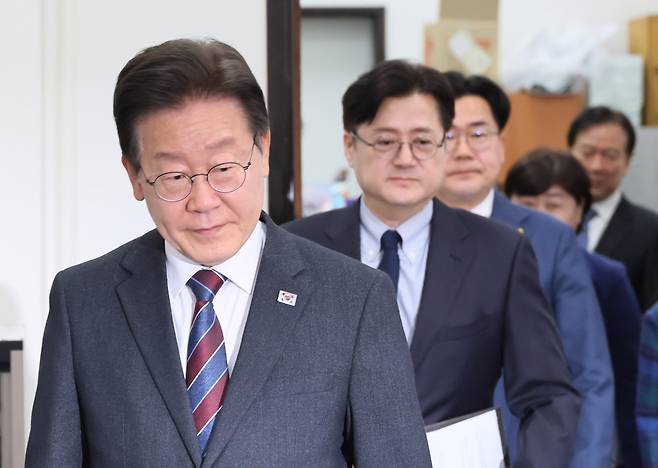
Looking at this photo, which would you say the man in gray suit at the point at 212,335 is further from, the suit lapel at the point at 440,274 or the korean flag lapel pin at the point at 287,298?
the suit lapel at the point at 440,274

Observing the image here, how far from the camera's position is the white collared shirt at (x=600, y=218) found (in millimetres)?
Result: 4304

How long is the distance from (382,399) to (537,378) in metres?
Result: 0.74

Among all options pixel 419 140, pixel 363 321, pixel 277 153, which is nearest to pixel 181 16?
pixel 277 153

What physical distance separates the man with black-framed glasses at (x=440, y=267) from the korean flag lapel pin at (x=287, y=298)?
64 centimetres

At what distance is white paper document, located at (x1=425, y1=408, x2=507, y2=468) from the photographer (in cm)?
191

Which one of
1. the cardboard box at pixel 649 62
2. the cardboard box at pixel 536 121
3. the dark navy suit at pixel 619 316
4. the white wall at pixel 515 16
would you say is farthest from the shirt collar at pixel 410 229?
the cardboard box at pixel 649 62

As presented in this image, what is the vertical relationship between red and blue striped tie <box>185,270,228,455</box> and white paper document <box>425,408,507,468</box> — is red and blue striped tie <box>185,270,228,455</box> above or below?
above

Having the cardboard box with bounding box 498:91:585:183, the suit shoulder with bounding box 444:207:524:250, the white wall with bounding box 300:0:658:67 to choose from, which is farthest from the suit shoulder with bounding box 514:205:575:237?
the white wall with bounding box 300:0:658:67

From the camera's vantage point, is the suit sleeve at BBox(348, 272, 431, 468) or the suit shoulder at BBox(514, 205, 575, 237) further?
the suit shoulder at BBox(514, 205, 575, 237)

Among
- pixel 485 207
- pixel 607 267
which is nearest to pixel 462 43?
pixel 607 267

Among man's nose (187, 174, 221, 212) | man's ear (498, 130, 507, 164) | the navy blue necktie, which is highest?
man's ear (498, 130, 507, 164)

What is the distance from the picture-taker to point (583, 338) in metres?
2.75

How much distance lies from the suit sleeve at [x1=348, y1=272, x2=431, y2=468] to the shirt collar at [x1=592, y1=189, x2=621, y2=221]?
301 cm

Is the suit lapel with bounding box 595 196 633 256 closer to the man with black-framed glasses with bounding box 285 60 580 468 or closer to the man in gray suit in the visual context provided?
the man with black-framed glasses with bounding box 285 60 580 468
